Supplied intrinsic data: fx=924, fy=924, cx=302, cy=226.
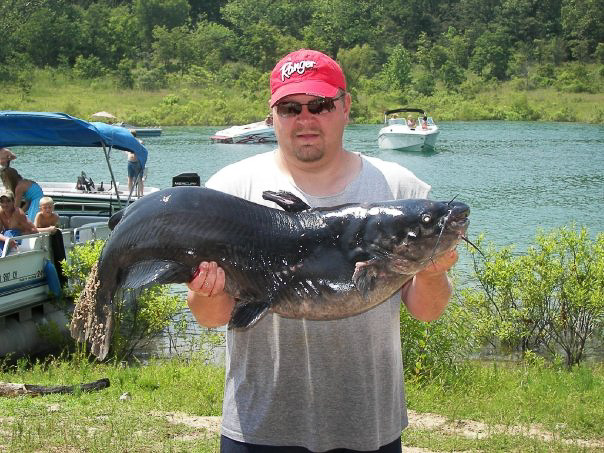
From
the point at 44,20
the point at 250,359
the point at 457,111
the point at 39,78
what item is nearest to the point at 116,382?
the point at 250,359

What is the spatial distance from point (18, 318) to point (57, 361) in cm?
213

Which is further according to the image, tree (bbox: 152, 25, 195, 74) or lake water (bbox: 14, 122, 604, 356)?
tree (bbox: 152, 25, 195, 74)

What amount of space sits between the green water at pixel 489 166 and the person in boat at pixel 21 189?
31.4ft

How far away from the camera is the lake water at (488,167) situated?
23156 millimetres

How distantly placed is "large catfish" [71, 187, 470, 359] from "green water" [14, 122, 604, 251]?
50.8 feet

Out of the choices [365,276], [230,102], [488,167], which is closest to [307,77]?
[365,276]

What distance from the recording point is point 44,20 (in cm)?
9175

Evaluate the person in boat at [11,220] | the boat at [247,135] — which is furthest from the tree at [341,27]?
the person in boat at [11,220]

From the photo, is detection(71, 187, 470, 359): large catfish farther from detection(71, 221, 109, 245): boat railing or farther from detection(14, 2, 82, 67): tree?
detection(14, 2, 82, 67): tree

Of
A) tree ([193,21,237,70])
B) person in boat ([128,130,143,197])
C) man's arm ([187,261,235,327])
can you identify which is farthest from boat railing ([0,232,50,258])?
tree ([193,21,237,70])

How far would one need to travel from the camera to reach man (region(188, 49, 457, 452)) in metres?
3.30

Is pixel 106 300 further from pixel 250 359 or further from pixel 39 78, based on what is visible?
pixel 39 78

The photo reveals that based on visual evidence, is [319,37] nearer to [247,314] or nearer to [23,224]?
[23,224]

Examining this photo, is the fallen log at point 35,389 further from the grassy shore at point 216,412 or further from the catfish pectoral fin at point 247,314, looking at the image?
the catfish pectoral fin at point 247,314
